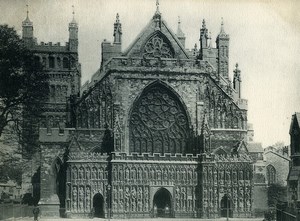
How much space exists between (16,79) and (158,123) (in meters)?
12.5

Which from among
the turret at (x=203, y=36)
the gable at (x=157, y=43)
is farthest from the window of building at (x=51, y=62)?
the turret at (x=203, y=36)

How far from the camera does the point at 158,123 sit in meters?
53.1

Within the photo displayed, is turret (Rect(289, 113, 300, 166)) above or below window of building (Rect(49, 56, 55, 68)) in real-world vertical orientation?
below

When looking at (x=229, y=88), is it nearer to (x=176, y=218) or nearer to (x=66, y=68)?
(x=176, y=218)

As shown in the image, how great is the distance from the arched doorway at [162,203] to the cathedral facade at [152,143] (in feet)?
0.27

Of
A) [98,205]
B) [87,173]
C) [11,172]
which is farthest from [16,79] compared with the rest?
[11,172]

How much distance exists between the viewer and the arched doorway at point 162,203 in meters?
50.2

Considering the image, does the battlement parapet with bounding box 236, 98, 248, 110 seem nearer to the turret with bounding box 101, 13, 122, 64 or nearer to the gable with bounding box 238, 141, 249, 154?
the gable with bounding box 238, 141, 249, 154

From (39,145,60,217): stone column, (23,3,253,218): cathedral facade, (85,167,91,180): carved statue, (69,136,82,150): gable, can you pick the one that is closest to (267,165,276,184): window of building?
(23,3,253,218): cathedral facade

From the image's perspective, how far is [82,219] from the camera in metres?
48.0

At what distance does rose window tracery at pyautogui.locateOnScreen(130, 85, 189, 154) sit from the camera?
173 ft

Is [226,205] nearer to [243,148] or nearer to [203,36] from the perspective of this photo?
[243,148]

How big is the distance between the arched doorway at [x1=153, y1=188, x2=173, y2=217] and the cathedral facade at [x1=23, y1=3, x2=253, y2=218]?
0.27 ft

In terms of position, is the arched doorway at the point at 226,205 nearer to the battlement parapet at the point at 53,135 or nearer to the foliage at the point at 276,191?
the battlement parapet at the point at 53,135
